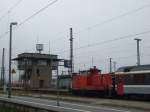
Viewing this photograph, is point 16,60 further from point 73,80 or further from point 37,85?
point 73,80

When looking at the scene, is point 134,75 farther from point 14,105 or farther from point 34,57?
point 34,57

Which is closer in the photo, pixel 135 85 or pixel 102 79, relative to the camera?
pixel 135 85

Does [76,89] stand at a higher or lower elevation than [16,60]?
lower

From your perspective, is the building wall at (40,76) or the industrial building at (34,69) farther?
the building wall at (40,76)

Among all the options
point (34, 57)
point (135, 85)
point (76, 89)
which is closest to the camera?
point (135, 85)

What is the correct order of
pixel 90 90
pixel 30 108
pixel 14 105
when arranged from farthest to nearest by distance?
pixel 90 90, pixel 14 105, pixel 30 108

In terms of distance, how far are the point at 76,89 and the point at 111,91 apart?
7632mm

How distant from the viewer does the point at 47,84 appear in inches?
4070

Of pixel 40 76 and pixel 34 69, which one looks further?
pixel 40 76

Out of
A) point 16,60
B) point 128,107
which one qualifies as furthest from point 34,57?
point 128,107

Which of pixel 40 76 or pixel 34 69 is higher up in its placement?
pixel 34 69

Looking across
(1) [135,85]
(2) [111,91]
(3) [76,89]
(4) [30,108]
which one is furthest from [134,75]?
(4) [30,108]

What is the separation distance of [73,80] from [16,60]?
187 feet

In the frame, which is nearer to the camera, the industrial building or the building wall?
the industrial building
